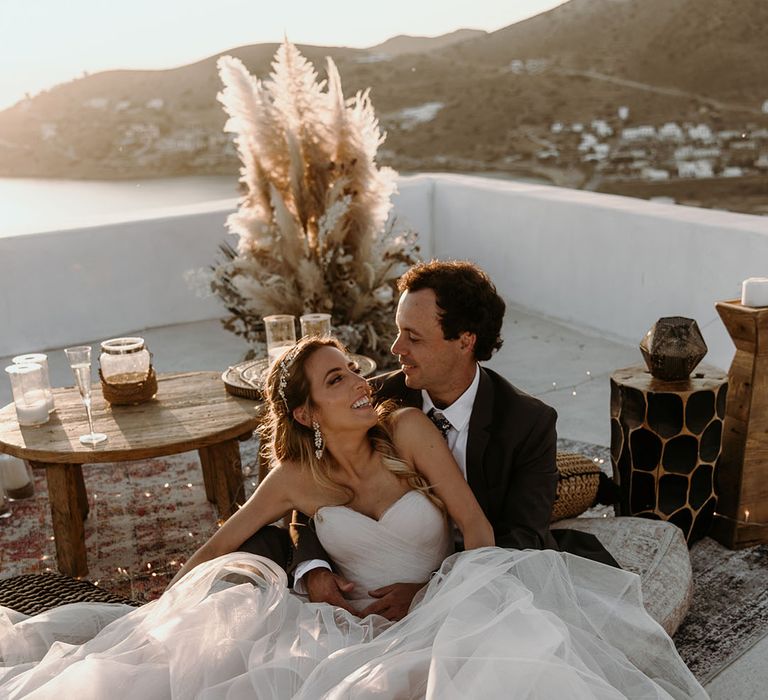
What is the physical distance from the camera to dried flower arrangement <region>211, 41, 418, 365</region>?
4.23m

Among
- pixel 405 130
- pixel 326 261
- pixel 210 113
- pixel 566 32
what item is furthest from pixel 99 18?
pixel 566 32

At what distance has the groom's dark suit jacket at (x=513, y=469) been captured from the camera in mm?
2045

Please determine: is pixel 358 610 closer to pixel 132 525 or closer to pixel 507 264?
pixel 132 525

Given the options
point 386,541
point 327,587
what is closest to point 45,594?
point 327,587

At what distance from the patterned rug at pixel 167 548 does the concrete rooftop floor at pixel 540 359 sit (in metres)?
0.48

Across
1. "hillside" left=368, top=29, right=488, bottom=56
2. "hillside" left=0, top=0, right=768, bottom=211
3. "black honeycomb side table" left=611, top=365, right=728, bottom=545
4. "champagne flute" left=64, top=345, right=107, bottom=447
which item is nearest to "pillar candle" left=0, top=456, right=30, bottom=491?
"champagne flute" left=64, top=345, right=107, bottom=447

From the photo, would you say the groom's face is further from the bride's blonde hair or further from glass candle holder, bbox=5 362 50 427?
glass candle holder, bbox=5 362 50 427

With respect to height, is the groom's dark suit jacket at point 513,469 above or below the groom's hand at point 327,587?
above

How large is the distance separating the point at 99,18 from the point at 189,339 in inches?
136

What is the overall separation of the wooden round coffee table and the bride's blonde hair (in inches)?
22.6

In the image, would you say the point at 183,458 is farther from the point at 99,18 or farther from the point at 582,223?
the point at 99,18

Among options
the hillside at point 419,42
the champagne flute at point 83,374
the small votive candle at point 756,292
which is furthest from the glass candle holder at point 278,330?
the hillside at point 419,42

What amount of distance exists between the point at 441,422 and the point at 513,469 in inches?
8.2

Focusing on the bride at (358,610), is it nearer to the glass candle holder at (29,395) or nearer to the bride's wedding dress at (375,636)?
the bride's wedding dress at (375,636)
